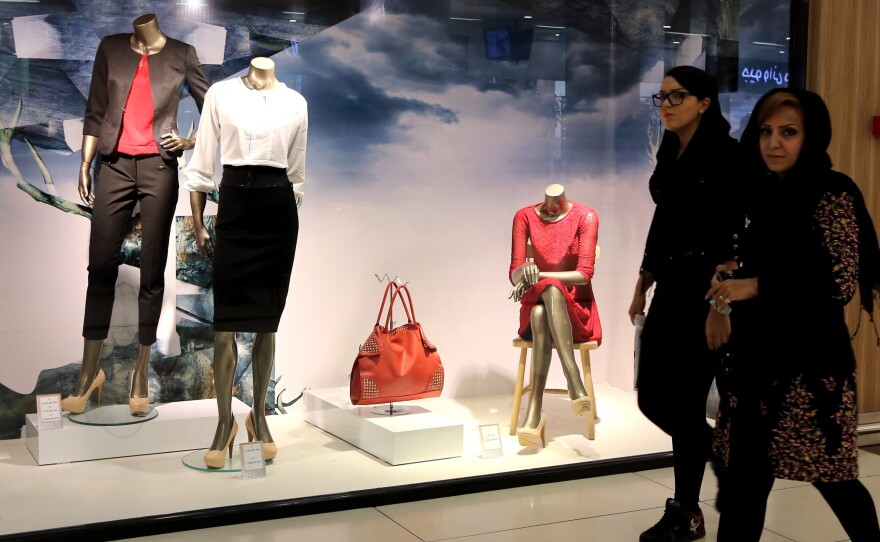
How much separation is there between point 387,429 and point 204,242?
3.60ft

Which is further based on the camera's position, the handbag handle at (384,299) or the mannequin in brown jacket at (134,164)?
the handbag handle at (384,299)

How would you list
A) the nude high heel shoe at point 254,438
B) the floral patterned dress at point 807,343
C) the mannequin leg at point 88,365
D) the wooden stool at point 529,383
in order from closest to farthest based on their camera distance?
1. the floral patterned dress at point 807,343
2. the mannequin leg at point 88,365
3. the nude high heel shoe at point 254,438
4. the wooden stool at point 529,383

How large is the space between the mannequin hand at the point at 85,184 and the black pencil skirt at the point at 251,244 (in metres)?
Answer: 0.50

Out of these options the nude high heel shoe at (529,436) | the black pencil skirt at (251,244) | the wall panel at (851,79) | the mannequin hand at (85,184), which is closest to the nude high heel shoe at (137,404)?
the black pencil skirt at (251,244)

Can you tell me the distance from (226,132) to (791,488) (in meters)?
2.77

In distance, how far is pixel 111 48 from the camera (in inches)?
144

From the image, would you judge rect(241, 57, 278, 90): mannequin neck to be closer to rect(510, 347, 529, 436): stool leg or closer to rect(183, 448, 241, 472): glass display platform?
rect(183, 448, 241, 472): glass display platform

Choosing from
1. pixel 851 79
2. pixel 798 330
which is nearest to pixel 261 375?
pixel 798 330

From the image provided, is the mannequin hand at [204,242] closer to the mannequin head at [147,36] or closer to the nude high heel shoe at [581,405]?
the mannequin head at [147,36]

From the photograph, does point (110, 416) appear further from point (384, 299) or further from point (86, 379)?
point (384, 299)

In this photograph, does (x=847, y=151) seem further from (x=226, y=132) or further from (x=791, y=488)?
(x=226, y=132)

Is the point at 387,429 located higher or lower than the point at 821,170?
lower

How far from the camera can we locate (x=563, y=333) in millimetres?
4570

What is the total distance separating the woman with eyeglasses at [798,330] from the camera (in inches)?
107
